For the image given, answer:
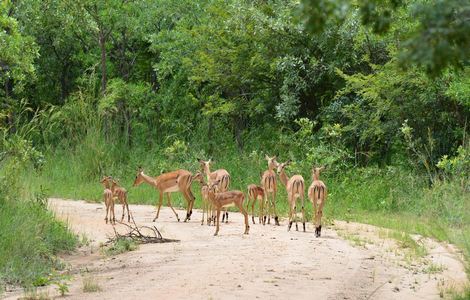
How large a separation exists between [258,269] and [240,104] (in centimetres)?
1378

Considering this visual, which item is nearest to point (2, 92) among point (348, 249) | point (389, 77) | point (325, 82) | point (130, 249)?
point (325, 82)

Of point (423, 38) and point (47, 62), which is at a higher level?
point (47, 62)

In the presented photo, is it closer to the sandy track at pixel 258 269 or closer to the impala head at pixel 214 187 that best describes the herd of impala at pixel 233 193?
the impala head at pixel 214 187

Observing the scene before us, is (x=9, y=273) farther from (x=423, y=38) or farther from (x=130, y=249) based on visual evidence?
(x=423, y=38)

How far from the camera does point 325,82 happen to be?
82.2 feet

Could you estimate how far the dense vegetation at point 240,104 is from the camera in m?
19.3

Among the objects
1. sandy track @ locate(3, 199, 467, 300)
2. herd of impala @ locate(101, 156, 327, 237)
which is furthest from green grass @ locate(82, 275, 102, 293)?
herd of impala @ locate(101, 156, 327, 237)

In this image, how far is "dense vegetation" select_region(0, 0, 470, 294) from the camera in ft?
63.4

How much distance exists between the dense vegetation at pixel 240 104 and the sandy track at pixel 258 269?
4.10 feet

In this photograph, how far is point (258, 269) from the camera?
12852 millimetres

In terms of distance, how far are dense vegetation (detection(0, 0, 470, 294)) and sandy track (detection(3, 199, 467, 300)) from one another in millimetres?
1250

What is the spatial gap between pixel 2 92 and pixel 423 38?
24875 mm

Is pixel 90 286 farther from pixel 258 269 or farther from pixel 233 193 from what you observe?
pixel 233 193

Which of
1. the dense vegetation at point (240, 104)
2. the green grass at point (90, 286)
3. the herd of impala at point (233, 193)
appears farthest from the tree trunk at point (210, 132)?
the green grass at point (90, 286)
